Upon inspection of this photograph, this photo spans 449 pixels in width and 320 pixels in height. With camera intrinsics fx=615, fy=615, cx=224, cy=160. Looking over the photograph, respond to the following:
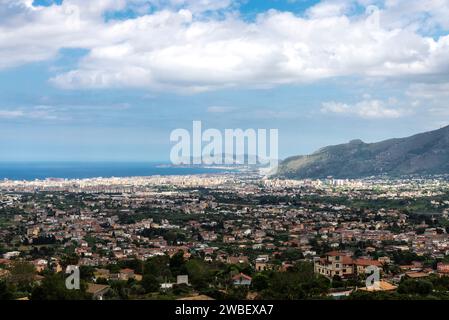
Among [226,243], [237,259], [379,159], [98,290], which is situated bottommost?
[226,243]

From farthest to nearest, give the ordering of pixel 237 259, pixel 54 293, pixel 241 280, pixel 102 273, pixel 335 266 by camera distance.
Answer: pixel 237 259, pixel 335 266, pixel 102 273, pixel 241 280, pixel 54 293

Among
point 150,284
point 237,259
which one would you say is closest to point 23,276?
point 150,284

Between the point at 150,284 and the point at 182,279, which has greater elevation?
the point at 150,284

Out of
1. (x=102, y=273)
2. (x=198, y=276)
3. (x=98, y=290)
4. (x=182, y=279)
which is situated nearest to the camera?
(x=98, y=290)

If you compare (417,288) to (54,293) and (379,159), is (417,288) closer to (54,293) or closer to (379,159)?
(54,293)

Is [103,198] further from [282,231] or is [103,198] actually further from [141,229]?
[282,231]

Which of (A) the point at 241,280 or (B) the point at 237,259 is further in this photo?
(B) the point at 237,259

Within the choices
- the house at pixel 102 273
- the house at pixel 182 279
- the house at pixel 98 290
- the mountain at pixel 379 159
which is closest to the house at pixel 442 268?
the house at pixel 182 279
